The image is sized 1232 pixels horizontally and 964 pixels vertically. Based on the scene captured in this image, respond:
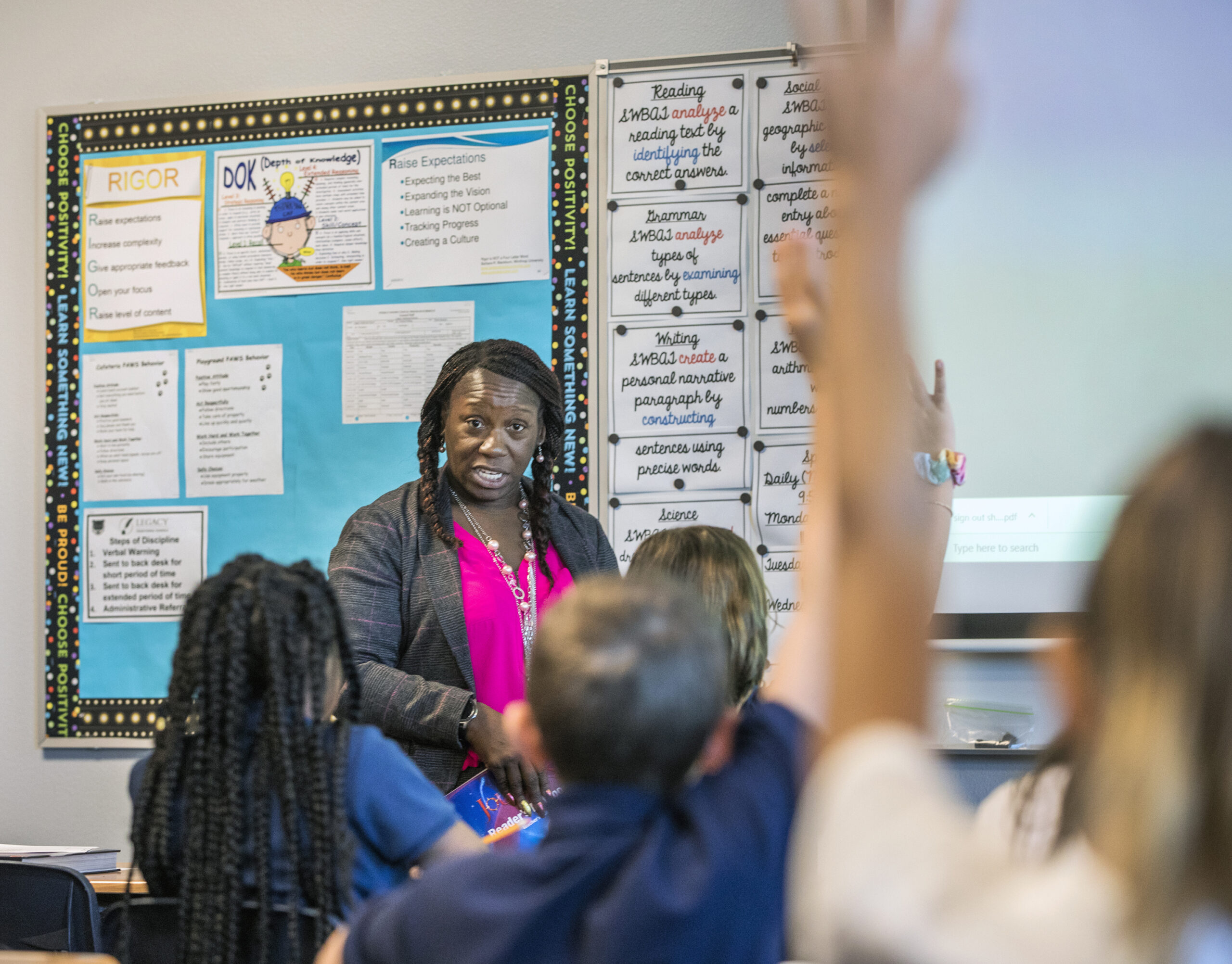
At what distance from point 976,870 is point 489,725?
5.30 ft

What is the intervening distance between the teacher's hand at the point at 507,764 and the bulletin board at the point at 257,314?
38.5 inches

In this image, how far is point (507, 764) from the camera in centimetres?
201

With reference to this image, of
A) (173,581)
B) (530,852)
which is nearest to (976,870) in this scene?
(530,852)

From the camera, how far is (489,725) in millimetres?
2018

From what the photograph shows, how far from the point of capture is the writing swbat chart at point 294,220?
3.05 metres

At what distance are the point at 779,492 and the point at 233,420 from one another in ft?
4.64

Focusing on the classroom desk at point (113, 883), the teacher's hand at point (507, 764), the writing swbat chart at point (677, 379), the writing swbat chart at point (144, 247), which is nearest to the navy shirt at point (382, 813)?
the teacher's hand at point (507, 764)

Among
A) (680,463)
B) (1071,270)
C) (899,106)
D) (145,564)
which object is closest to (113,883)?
(145,564)

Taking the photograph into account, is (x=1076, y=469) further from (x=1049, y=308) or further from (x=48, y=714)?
(x=48, y=714)

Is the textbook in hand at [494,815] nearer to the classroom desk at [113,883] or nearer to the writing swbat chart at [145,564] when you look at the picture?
the classroom desk at [113,883]

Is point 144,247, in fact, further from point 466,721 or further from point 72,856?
point 466,721

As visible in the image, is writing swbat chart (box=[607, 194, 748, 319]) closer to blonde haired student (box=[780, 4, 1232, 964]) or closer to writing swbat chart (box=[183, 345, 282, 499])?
writing swbat chart (box=[183, 345, 282, 499])

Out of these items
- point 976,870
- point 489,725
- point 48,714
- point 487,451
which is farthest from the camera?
point 48,714

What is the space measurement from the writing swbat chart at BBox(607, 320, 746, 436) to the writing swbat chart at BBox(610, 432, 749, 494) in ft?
0.08
